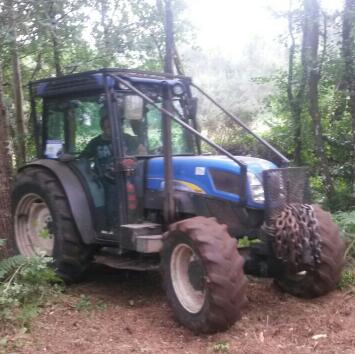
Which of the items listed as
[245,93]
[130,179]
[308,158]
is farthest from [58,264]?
[245,93]

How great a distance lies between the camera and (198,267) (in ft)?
15.6

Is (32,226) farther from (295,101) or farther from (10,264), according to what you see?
(295,101)

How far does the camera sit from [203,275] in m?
4.64

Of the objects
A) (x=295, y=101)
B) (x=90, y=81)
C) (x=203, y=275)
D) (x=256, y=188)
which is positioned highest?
(x=90, y=81)

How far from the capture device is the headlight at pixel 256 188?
5.08 m

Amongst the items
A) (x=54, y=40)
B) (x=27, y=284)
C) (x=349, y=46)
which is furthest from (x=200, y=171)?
(x=54, y=40)

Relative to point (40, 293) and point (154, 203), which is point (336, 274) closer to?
point (154, 203)

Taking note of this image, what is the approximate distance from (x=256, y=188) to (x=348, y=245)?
5.72 ft

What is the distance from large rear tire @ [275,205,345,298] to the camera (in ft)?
16.3

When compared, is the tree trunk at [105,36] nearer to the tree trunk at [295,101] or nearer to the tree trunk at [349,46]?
the tree trunk at [295,101]

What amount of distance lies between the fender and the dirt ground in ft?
2.19

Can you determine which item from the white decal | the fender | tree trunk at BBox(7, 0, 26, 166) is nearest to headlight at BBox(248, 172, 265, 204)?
the white decal

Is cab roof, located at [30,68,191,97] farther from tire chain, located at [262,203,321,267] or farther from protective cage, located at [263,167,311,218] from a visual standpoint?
tire chain, located at [262,203,321,267]

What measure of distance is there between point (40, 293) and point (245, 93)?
24974mm
